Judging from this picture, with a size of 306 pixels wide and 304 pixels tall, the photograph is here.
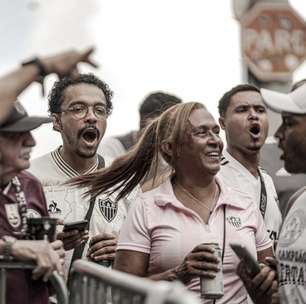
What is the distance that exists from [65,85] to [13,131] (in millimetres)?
2451

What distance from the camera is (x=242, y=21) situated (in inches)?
585

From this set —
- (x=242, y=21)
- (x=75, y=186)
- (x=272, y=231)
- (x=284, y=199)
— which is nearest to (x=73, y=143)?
(x=75, y=186)

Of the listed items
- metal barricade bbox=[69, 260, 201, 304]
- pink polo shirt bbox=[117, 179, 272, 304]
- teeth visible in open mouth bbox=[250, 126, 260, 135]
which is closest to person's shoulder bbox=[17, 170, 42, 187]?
pink polo shirt bbox=[117, 179, 272, 304]

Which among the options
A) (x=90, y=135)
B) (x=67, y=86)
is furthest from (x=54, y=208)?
(x=67, y=86)

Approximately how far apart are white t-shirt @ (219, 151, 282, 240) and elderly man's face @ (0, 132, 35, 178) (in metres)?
2.11

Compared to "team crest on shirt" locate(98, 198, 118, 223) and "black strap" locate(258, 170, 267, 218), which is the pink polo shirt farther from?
"black strap" locate(258, 170, 267, 218)

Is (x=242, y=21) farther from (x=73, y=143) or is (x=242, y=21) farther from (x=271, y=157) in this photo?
(x=73, y=143)

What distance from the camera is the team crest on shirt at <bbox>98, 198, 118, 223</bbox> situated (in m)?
8.60

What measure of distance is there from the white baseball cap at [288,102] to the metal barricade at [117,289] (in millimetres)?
1411

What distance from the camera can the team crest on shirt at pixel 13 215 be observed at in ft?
23.0

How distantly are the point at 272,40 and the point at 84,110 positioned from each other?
6.13 meters

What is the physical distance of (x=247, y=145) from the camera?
9648mm

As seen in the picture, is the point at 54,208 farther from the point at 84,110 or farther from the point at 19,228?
the point at 19,228

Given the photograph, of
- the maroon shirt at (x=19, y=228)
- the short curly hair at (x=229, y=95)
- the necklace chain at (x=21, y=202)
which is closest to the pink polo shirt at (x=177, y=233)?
the maroon shirt at (x=19, y=228)
